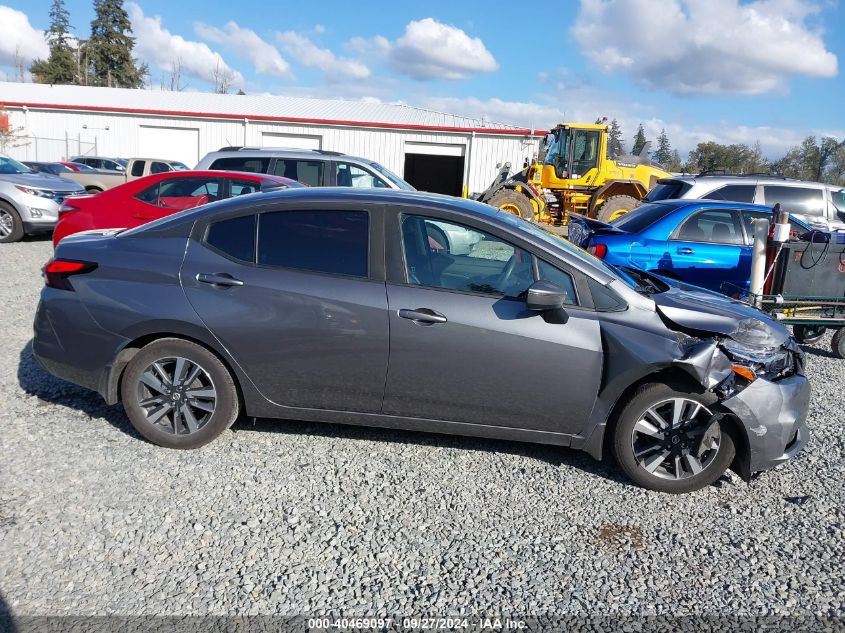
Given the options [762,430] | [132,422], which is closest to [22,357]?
[132,422]

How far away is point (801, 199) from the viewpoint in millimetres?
10109

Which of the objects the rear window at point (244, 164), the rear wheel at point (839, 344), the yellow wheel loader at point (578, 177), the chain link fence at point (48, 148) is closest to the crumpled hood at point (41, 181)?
the rear window at point (244, 164)

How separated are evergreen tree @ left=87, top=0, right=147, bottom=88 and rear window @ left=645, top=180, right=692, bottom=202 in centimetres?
7472

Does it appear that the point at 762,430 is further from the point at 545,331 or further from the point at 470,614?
the point at 470,614

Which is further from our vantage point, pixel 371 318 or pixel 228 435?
pixel 228 435

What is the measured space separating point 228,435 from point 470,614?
2196 millimetres

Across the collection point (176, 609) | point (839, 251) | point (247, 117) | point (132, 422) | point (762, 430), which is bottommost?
point (176, 609)

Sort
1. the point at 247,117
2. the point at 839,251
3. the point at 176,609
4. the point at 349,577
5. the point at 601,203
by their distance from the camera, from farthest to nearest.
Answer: the point at 247,117 → the point at 601,203 → the point at 839,251 → the point at 349,577 → the point at 176,609

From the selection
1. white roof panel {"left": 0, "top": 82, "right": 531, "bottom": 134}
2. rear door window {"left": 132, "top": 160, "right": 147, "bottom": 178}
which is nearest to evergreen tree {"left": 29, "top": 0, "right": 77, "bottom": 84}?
white roof panel {"left": 0, "top": 82, "right": 531, "bottom": 134}

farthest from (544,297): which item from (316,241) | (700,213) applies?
(700,213)

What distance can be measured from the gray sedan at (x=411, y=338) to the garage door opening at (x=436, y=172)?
2602 cm

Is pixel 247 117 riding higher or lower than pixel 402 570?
higher

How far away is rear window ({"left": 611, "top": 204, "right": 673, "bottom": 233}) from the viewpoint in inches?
291

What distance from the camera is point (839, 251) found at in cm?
669
